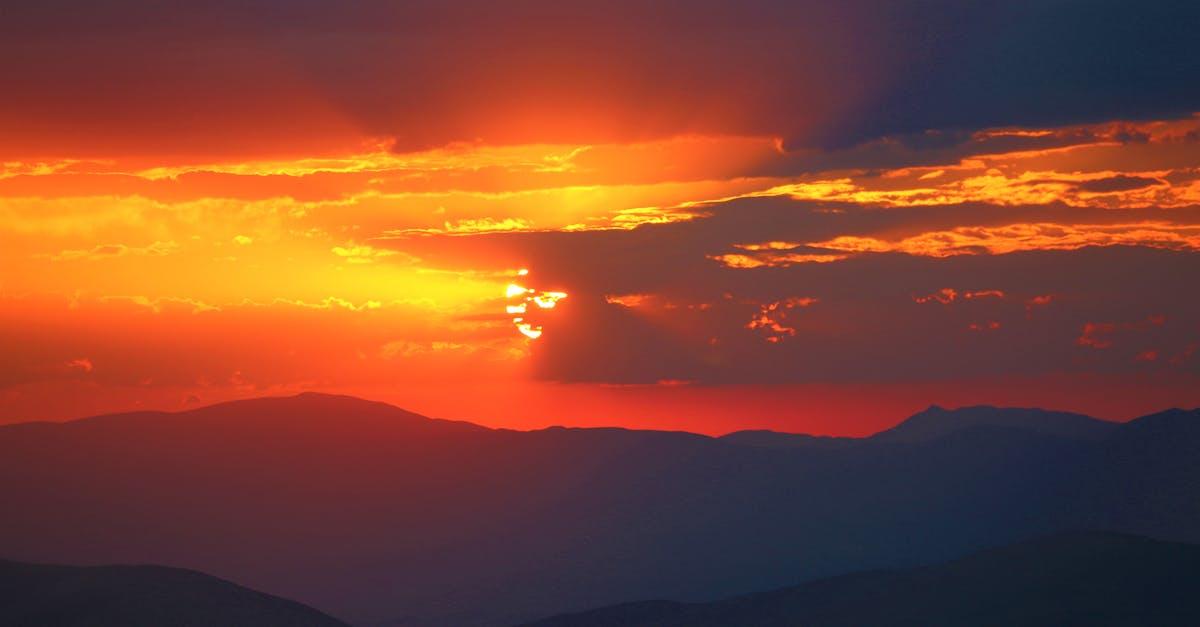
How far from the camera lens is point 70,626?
18988cm

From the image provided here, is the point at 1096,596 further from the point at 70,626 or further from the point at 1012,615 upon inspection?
the point at 70,626

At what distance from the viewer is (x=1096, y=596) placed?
646 feet

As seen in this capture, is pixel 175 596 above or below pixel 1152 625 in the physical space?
above

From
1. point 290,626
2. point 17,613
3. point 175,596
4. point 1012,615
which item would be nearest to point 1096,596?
point 1012,615

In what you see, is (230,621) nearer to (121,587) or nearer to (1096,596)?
(121,587)

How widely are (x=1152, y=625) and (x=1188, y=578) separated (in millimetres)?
15766

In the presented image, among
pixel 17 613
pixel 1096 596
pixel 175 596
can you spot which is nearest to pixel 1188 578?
pixel 1096 596

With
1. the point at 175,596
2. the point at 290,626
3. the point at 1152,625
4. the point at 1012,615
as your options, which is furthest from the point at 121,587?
the point at 1152,625

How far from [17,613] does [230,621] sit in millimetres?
28146

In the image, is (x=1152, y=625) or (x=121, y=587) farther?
(x=121, y=587)

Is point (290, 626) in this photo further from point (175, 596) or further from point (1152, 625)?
point (1152, 625)

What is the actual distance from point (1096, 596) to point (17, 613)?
134 m

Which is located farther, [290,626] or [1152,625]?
[290,626]

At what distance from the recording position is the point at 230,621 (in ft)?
636
